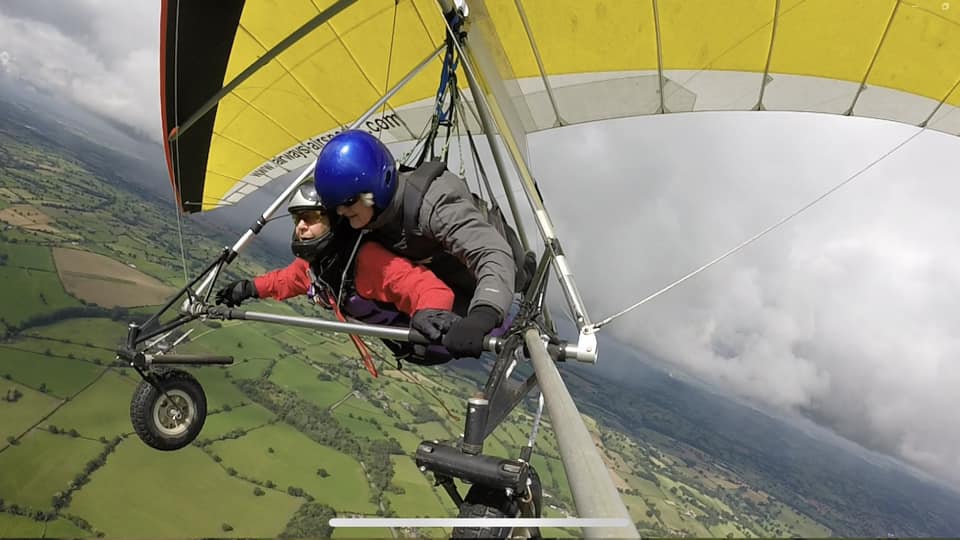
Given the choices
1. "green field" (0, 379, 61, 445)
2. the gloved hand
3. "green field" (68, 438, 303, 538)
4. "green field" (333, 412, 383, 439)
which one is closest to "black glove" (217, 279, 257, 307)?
the gloved hand

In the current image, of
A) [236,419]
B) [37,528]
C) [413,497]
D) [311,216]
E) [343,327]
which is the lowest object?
[37,528]

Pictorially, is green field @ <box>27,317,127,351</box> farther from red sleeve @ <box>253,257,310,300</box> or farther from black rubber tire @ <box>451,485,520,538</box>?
black rubber tire @ <box>451,485,520,538</box>

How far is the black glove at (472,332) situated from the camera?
88.1 inches

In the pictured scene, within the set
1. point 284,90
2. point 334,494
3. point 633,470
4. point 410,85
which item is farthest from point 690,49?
point 633,470

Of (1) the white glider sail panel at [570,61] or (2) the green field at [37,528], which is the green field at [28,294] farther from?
(1) the white glider sail panel at [570,61]

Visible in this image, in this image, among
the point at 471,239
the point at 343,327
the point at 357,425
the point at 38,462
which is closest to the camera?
the point at 471,239

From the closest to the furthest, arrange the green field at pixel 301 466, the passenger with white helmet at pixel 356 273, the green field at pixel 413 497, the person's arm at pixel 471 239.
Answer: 1. the person's arm at pixel 471 239
2. the passenger with white helmet at pixel 356 273
3. the green field at pixel 413 497
4. the green field at pixel 301 466

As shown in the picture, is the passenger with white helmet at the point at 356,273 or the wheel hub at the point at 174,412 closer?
the passenger with white helmet at the point at 356,273

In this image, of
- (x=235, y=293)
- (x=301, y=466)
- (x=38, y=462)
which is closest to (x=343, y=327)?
(x=235, y=293)

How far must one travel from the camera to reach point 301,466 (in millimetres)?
44125

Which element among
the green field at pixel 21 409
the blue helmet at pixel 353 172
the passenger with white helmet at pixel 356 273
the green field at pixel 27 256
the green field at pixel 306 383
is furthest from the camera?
the green field at pixel 27 256

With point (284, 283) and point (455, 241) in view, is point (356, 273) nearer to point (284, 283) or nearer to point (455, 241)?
point (455, 241)

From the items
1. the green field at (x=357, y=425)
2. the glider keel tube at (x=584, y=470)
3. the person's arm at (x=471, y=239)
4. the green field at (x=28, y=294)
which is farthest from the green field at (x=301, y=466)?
the glider keel tube at (x=584, y=470)

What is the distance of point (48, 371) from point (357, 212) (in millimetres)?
59660
